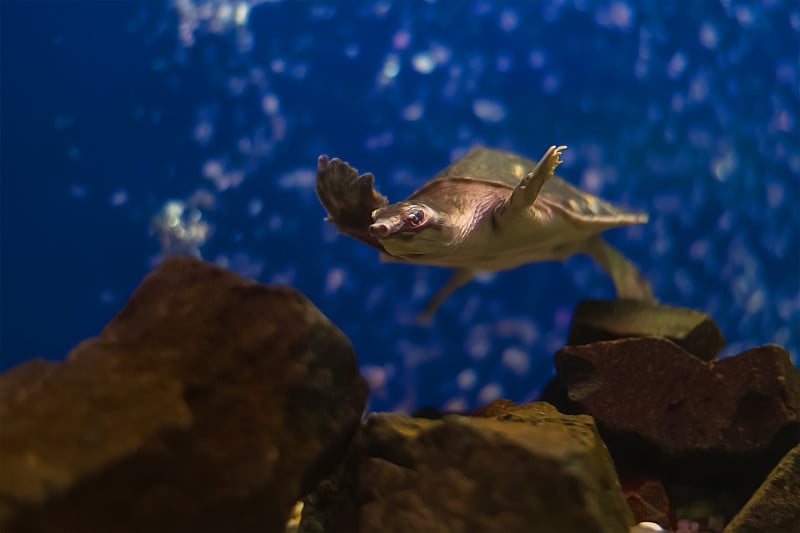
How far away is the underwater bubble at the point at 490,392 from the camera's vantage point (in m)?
6.01

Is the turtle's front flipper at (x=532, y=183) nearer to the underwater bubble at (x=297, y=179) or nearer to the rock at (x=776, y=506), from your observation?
the rock at (x=776, y=506)

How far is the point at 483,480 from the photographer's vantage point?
60.6 inches

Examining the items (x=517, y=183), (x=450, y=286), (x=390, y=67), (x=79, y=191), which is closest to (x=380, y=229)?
(x=517, y=183)

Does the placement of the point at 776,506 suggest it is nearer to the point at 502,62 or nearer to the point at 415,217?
the point at 415,217

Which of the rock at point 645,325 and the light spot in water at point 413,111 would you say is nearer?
the rock at point 645,325

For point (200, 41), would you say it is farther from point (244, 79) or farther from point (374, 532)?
point (374, 532)

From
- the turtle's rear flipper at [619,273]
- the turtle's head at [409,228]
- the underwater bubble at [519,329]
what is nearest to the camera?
the turtle's head at [409,228]

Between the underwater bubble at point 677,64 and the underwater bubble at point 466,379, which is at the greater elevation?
the underwater bubble at point 677,64

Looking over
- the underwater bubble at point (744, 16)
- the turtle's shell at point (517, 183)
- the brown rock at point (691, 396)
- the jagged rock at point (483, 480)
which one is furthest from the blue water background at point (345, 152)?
the jagged rock at point (483, 480)

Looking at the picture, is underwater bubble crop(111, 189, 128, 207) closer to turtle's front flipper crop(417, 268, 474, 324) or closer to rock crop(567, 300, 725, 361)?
turtle's front flipper crop(417, 268, 474, 324)

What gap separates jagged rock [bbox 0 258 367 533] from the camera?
4.12 ft

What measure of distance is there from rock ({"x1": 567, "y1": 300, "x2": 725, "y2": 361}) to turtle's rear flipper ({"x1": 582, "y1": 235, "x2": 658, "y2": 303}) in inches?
45.5

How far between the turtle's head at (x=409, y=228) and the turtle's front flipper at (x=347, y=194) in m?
0.32

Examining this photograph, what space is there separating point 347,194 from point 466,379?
3692 millimetres
